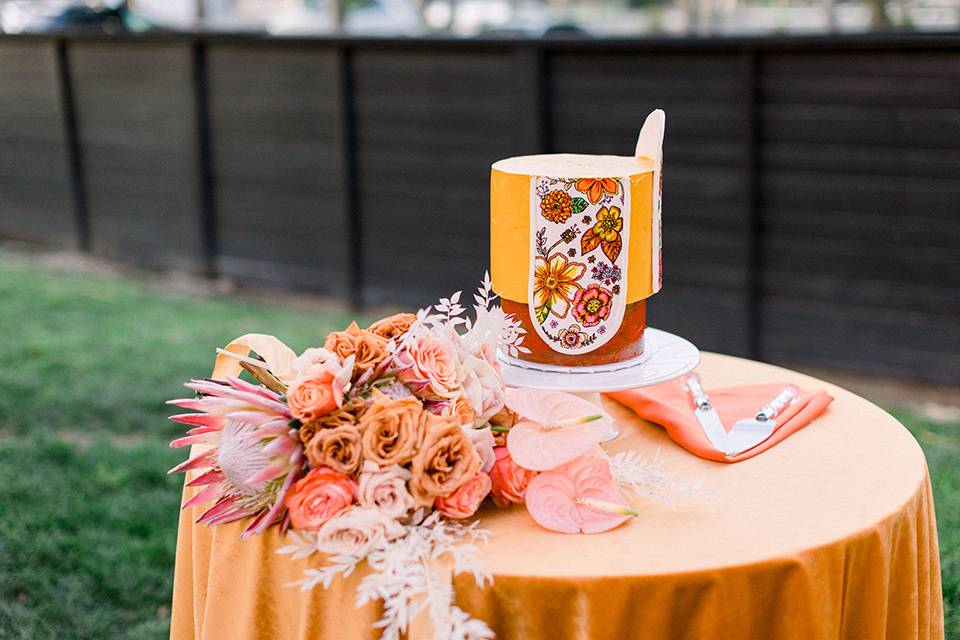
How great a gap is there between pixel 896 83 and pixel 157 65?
4595 mm

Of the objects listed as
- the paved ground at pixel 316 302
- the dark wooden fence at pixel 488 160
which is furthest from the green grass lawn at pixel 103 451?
the dark wooden fence at pixel 488 160

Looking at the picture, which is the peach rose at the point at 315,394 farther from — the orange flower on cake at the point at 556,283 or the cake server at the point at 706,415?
the cake server at the point at 706,415

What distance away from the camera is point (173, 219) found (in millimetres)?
6461

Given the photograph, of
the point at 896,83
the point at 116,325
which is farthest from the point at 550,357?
the point at 116,325

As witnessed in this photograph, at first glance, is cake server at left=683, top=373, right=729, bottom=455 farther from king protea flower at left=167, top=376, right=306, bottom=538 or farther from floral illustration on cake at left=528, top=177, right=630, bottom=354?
king protea flower at left=167, top=376, right=306, bottom=538

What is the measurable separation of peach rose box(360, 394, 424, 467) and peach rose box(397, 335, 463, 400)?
0.21 ft

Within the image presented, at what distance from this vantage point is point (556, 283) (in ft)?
4.93

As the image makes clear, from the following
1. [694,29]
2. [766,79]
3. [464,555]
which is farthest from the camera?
[694,29]

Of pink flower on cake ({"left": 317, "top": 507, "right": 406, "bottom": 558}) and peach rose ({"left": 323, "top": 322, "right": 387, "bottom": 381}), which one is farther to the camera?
peach rose ({"left": 323, "top": 322, "right": 387, "bottom": 381})

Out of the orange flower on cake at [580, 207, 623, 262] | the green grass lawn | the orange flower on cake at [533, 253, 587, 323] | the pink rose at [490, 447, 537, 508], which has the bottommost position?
the green grass lawn

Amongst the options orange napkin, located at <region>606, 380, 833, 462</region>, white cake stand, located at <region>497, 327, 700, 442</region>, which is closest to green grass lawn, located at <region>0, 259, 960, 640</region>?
orange napkin, located at <region>606, 380, 833, 462</region>

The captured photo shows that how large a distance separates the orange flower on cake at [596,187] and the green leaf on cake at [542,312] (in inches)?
7.3

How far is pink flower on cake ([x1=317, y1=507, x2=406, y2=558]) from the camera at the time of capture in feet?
3.76

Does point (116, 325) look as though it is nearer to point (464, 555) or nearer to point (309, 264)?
point (309, 264)
